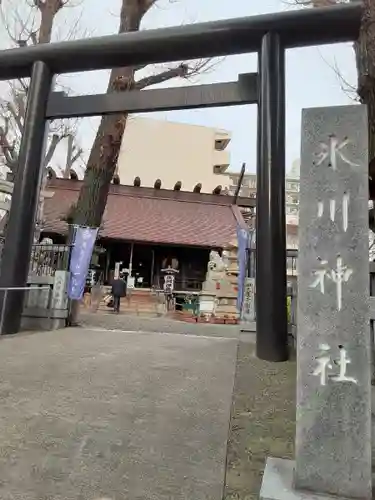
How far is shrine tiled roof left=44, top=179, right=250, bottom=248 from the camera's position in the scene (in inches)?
701

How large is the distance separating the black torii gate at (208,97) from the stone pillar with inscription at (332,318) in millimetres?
3141

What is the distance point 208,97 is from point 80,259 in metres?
4.11

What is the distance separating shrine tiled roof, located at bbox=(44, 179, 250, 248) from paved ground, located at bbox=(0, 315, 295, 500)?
1301 cm

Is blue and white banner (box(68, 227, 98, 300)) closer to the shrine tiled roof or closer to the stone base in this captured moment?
the stone base

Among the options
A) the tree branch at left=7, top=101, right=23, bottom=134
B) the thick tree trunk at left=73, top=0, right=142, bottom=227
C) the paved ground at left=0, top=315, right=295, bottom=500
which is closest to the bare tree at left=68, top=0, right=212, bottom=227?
the thick tree trunk at left=73, top=0, right=142, bottom=227

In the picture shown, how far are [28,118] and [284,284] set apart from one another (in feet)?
17.9

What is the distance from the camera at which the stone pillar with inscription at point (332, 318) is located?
1.99 metres

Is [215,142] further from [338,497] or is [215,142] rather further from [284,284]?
[338,497]

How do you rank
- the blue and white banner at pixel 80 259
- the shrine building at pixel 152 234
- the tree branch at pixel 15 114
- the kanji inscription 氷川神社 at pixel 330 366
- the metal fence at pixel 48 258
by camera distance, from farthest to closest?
the shrine building at pixel 152 234 < the tree branch at pixel 15 114 < the metal fence at pixel 48 258 < the blue and white banner at pixel 80 259 < the kanji inscription 氷川神社 at pixel 330 366

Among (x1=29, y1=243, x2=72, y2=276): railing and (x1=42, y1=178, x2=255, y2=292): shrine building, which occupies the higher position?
(x1=42, y1=178, x2=255, y2=292): shrine building

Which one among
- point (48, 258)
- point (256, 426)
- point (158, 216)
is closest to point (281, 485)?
point (256, 426)

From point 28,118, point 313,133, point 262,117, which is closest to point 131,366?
point 313,133

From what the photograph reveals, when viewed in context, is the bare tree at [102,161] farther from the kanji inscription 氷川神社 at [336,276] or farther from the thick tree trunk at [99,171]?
the kanji inscription 氷川神社 at [336,276]

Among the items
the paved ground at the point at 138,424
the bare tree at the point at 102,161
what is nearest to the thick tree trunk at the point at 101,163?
the bare tree at the point at 102,161
